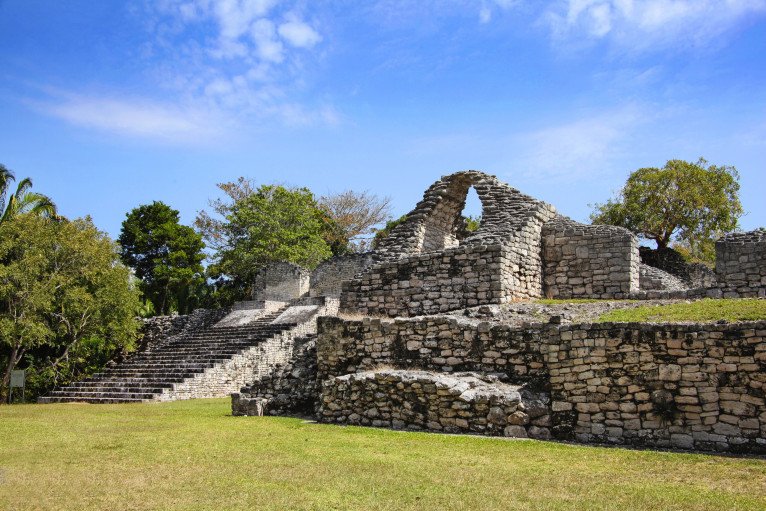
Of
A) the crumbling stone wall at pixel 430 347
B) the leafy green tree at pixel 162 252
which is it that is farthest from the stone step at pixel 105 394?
the leafy green tree at pixel 162 252

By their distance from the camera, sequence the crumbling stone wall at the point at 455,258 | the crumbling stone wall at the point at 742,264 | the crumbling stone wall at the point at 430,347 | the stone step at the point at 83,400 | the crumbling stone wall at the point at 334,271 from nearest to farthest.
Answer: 1. the crumbling stone wall at the point at 430,347
2. the crumbling stone wall at the point at 742,264
3. the crumbling stone wall at the point at 455,258
4. the stone step at the point at 83,400
5. the crumbling stone wall at the point at 334,271

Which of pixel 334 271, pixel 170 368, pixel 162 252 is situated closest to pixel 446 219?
pixel 170 368

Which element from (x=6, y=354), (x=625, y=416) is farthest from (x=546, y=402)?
(x=6, y=354)

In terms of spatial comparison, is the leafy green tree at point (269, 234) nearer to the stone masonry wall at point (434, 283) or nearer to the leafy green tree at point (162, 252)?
the leafy green tree at point (162, 252)

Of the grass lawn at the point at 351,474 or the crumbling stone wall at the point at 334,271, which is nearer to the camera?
the grass lawn at the point at 351,474

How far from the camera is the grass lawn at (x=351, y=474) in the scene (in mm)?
6203

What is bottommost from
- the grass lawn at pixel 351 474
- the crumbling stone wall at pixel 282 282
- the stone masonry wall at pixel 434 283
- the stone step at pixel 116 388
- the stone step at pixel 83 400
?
the stone step at pixel 83 400

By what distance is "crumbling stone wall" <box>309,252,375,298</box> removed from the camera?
36.8 meters

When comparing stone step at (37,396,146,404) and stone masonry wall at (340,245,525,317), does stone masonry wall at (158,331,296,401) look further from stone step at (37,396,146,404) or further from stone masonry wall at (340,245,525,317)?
stone masonry wall at (340,245,525,317)

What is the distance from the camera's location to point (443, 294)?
15625mm

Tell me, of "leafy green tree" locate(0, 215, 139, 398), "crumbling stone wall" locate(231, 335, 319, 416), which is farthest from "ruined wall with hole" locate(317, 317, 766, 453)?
"leafy green tree" locate(0, 215, 139, 398)

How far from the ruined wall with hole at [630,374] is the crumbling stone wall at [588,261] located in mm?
5301

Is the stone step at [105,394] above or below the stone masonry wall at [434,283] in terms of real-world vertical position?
below

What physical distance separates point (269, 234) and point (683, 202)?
23286mm
